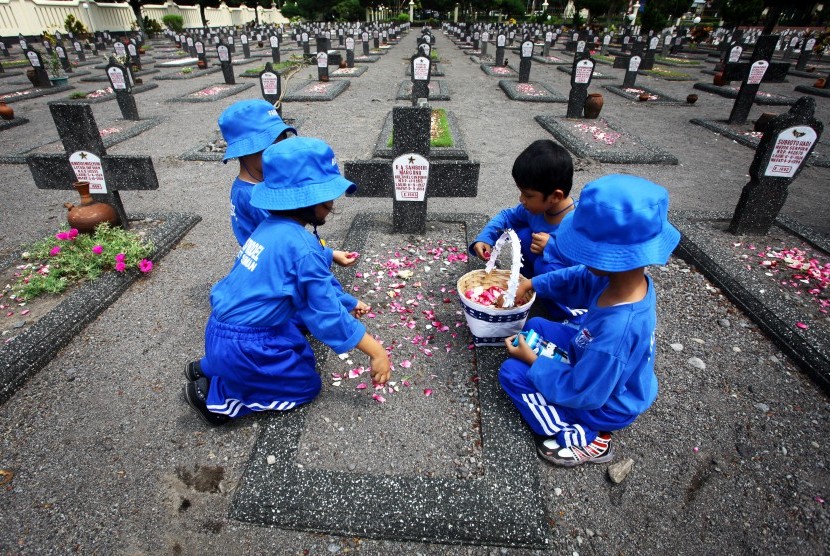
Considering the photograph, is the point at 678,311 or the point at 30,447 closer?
the point at 30,447

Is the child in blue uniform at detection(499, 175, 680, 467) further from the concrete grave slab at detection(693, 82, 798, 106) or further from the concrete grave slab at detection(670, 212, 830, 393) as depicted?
the concrete grave slab at detection(693, 82, 798, 106)

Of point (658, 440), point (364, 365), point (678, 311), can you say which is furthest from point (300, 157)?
point (678, 311)

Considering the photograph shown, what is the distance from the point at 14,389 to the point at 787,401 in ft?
16.2

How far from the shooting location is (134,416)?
2.56 meters

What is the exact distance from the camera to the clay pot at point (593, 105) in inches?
370

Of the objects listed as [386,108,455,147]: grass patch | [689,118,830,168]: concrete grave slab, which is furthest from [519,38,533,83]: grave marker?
[689,118,830,168]: concrete grave slab

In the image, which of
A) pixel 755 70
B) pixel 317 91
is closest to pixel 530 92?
pixel 755 70

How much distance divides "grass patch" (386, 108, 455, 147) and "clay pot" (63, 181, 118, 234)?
4.44 metres

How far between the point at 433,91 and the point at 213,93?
655 cm

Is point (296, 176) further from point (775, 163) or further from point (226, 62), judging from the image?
point (226, 62)

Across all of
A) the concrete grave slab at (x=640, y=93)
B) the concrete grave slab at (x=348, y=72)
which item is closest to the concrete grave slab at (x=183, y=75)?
the concrete grave slab at (x=348, y=72)

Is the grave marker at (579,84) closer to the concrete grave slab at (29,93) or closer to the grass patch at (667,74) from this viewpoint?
the grass patch at (667,74)

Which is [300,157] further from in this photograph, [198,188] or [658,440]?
[198,188]

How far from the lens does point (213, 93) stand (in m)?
12.5
